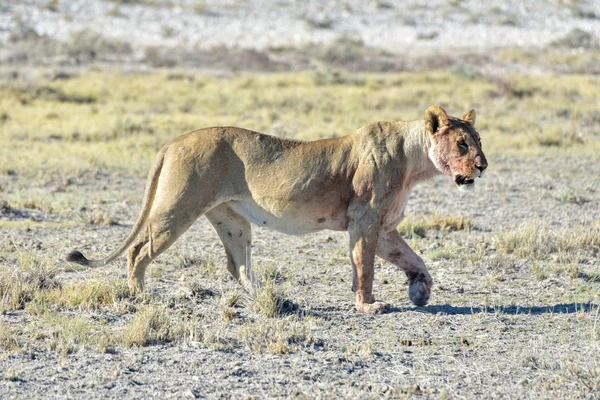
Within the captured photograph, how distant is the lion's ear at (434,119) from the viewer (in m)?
7.67

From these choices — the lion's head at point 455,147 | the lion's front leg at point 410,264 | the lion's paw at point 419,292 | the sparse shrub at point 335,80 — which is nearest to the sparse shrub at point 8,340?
the lion's front leg at point 410,264

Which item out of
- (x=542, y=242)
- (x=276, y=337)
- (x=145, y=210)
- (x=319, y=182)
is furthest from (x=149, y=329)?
(x=542, y=242)

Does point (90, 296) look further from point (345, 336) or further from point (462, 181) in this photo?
point (462, 181)

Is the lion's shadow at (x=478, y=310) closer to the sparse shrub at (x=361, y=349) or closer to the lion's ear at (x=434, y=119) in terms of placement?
the sparse shrub at (x=361, y=349)

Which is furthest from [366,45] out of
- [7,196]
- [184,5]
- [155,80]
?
[7,196]

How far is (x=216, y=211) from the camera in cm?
826

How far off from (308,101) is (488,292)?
15.7m

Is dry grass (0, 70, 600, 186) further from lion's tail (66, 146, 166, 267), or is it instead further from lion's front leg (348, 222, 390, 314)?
lion's front leg (348, 222, 390, 314)

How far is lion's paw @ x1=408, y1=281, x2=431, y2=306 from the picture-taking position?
8055mm

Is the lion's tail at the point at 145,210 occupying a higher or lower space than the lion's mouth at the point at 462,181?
lower

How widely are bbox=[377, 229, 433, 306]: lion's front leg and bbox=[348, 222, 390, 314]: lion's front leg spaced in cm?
28

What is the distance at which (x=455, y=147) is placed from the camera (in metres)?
7.68

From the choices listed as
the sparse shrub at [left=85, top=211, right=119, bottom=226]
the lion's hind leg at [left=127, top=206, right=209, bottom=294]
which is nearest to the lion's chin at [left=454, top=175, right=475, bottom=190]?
the lion's hind leg at [left=127, top=206, right=209, bottom=294]

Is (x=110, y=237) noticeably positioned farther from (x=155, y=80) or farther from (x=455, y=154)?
(x=155, y=80)
